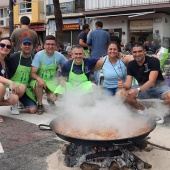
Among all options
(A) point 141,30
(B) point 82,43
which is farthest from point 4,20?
(B) point 82,43

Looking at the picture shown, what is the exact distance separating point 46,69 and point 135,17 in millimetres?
15828

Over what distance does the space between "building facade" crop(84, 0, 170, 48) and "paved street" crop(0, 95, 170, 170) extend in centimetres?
1460

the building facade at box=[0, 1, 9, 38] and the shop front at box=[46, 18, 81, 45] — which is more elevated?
the building facade at box=[0, 1, 9, 38]

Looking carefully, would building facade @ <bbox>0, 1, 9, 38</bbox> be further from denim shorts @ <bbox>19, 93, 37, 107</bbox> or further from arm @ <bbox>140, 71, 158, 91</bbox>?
arm @ <bbox>140, 71, 158, 91</bbox>

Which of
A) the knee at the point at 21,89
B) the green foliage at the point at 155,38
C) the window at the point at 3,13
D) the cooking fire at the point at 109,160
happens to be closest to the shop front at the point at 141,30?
the green foliage at the point at 155,38

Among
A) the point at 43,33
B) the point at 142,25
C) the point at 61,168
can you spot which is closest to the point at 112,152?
the point at 61,168

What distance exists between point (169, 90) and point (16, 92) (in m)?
2.56

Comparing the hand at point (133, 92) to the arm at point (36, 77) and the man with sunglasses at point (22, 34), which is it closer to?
the arm at point (36, 77)

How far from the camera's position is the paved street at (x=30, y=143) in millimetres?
3312

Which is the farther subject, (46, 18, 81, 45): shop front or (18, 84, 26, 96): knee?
(46, 18, 81, 45): shop front

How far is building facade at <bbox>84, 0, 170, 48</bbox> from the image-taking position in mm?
18878

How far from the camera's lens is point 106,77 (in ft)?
17.0

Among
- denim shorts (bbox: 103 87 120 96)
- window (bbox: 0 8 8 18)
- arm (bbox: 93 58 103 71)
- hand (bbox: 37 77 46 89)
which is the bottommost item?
denim shorts (bbox: 103 87 120 96)

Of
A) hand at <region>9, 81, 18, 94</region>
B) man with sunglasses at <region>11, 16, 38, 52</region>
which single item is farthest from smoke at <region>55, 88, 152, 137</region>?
man with sunglasses at <region>11, 16, 38, 52</region>
